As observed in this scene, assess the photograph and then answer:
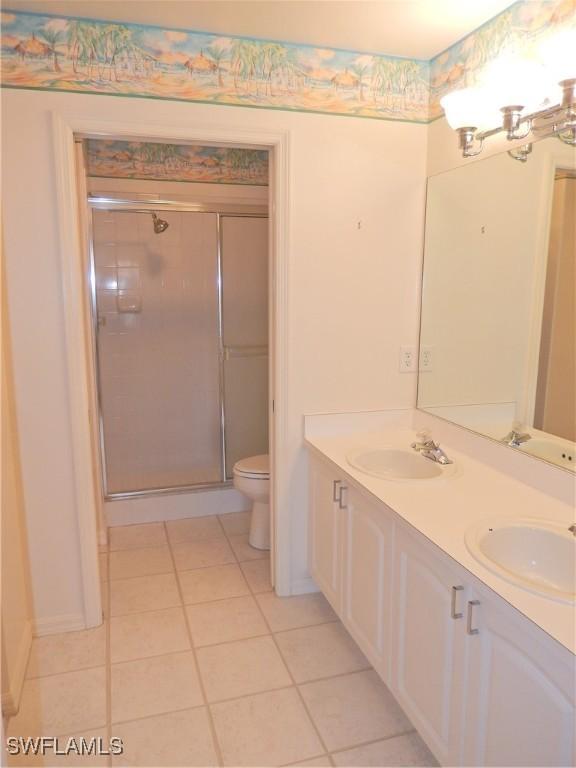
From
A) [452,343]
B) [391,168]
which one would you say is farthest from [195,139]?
[452,343]

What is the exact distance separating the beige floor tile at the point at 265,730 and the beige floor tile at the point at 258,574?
0.72 m

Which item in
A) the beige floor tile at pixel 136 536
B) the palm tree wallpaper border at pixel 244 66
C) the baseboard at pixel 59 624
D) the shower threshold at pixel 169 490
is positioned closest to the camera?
the palm tree wallpaper border at pixel 244 66

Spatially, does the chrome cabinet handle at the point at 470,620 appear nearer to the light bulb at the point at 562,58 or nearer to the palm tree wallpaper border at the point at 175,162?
the light bulb at the point at 562,58

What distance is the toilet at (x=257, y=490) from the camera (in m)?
3.05

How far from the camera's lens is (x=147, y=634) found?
2.37 metres

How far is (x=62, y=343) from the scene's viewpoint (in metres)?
2.22

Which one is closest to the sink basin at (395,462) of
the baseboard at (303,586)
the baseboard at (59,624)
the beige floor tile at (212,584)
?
the baseboard at (303,586)

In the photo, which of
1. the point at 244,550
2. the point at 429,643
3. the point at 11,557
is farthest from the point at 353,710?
the point at 11,557

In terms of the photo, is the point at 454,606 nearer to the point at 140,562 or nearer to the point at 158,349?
the point at 140,562

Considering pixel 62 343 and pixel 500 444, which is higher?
pixel 62 343

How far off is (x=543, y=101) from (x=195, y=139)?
4.32ft

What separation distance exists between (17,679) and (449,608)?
1.60 metres

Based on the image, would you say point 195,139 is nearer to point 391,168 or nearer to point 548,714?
point 391,168

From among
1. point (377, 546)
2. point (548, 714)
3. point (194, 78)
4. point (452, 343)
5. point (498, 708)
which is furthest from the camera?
point (452, 343)
